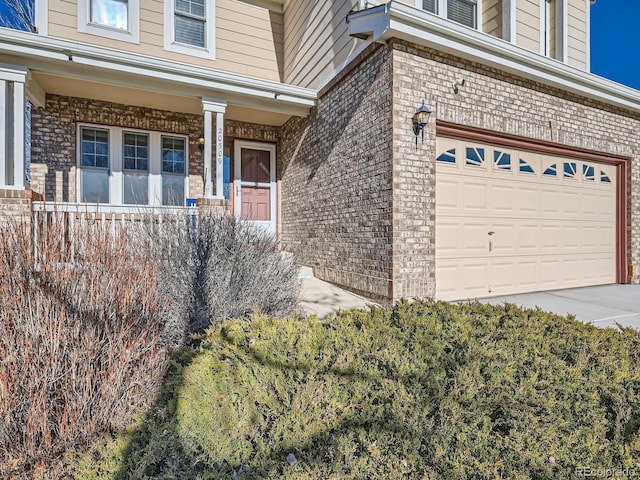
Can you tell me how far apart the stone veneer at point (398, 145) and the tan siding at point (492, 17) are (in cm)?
167

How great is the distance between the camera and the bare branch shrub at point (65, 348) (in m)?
1.75

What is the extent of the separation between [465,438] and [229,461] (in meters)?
1.08

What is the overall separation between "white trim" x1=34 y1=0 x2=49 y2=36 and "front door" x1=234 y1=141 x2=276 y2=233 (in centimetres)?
391

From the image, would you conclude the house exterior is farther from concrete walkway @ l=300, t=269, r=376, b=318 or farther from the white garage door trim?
concrete walkway @ l=300, t=269, r=376, b=318

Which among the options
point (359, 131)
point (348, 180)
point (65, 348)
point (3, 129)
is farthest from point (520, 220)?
point (3, 129)

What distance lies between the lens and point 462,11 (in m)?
6.48

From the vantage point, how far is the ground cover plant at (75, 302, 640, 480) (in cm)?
152

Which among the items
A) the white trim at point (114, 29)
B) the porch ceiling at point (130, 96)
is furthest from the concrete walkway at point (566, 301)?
the white trim at point (114, 29)

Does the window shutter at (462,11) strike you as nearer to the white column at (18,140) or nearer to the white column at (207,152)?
the white column at (207,152)

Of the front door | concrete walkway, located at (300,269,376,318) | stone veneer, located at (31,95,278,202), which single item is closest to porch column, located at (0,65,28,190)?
stone veneer, located at (31,95,278,202)

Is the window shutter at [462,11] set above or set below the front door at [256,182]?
above

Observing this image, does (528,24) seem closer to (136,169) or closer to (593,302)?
(593,302)

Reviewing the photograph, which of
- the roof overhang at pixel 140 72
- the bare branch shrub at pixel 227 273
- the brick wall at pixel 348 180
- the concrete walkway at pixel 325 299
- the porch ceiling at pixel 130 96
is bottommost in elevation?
the concrete walkway at pixel 325 299

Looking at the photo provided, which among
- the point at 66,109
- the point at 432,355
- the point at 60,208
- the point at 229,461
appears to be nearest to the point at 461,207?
the point at 432,355
